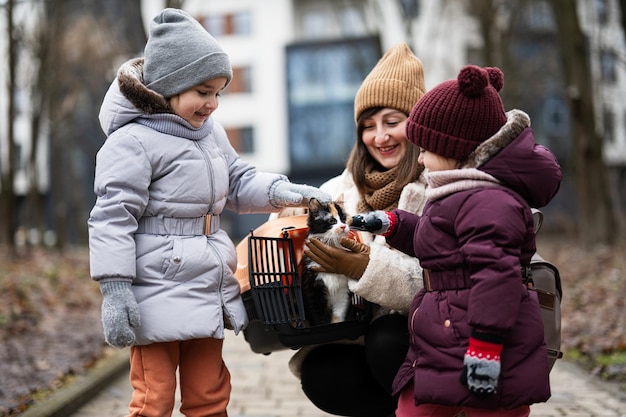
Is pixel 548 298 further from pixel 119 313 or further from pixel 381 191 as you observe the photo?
pixel 119 313

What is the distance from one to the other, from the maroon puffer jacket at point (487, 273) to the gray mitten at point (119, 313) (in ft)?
3.67

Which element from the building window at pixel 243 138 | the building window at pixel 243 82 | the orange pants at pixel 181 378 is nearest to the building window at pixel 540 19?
the building window at pixel 243 82

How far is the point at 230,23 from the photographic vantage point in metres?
37.1

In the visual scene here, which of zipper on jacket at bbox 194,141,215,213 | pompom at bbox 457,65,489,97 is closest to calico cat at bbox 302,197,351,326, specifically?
zipper on jacket at bbox 194,141,215,213

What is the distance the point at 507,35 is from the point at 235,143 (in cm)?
1719

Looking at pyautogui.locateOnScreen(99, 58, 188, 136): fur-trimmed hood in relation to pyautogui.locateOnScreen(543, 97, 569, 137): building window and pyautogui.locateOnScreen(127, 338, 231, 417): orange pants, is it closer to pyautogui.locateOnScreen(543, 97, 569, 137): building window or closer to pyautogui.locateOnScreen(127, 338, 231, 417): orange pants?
pyautogui.locateOnScreen(127, 338, 231, 417): orange pants

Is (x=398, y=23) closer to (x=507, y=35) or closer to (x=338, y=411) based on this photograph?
(x=507, y=35)

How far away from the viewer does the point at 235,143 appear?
3638 centimetres

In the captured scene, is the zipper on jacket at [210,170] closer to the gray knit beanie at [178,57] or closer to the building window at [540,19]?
the gray knit beanie at [178,57]

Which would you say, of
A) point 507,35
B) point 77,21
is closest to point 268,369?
point 507,35

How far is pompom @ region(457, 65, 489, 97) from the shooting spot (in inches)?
113

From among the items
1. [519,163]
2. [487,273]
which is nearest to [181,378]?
[487,273]

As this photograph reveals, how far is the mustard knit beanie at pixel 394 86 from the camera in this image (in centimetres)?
392

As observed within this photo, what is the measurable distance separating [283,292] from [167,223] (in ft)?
1.91
